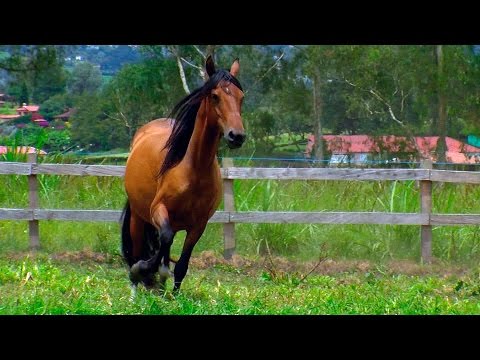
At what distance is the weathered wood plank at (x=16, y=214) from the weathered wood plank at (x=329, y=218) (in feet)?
8.93

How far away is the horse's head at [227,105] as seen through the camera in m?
6.23

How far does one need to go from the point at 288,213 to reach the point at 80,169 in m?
2.85

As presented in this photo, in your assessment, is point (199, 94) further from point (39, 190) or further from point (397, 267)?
→ point (39, 190)

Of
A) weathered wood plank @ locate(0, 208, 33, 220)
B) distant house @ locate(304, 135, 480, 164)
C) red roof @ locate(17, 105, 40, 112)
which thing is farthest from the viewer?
distant house @ locate(304, 135, 480, 164)

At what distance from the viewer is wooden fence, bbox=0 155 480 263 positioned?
34.9ft

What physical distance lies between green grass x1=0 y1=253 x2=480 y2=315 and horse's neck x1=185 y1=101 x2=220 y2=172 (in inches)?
44.0

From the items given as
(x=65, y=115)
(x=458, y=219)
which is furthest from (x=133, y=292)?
(x=65, y=115)

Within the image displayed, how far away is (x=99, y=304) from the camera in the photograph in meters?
6.70

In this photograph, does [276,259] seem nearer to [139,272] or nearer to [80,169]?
[80,169]

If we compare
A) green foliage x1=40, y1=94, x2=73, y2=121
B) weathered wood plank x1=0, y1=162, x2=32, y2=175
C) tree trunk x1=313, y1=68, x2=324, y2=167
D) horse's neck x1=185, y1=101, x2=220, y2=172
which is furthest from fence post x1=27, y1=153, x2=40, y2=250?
tree trunk x1=313, y1=68, x2=324, y2=167

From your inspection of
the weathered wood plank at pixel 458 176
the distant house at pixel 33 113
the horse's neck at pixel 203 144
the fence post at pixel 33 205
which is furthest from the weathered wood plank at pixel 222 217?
the distant house at pixel 33 113

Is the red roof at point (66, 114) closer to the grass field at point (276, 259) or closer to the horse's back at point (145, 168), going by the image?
the grass field at point (276, 259)

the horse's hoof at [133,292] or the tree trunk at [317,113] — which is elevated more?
the tree trunk at [317,113]

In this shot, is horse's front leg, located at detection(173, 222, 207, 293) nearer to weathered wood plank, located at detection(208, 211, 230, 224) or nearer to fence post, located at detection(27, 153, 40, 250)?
weathered wood plank, located at detection(208, 211, 230, 224)
